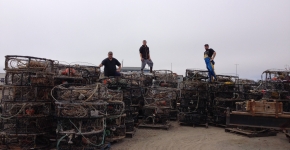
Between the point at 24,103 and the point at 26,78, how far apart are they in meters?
0.68

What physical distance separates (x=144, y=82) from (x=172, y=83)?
1.50m

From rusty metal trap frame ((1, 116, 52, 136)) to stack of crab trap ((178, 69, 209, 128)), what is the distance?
20.4ft

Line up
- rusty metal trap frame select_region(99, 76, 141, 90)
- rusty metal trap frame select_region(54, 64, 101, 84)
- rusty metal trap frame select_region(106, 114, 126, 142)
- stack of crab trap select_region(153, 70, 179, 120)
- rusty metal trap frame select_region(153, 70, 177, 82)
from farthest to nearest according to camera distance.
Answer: rusty metal trap frame select_region(153, 70, 177, 82)
stack of crab trap select_region(153, 70, 179, 120)
rusty metal trap frame select_region(99, 76, 141, 90)
rusty metal trap frame select_region(106, 114, 126, 142)
rusty metal trap frame select_region(54, 64, 101, 84)

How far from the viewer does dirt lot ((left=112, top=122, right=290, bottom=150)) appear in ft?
26.4

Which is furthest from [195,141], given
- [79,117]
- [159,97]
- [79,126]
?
[79,117]

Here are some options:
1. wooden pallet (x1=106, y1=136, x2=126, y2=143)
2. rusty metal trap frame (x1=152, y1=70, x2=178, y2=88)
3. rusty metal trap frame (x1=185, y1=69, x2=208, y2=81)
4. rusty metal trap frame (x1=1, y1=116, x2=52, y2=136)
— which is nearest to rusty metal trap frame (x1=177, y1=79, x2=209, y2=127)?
rusty metal trap frame (x1=185, y1=69, x2=208, y2=81)

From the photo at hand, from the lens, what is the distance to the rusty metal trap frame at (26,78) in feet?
22.6

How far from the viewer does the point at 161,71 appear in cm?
1369

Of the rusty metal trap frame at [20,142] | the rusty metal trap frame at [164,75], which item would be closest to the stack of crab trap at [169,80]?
the rusty metal trap frame at [164,75]

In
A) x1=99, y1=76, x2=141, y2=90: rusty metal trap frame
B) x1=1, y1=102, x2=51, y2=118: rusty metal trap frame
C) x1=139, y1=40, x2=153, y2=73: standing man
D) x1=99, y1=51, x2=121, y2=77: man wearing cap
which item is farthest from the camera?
x1=139, y1=40, x2=153, y2=73: standing man

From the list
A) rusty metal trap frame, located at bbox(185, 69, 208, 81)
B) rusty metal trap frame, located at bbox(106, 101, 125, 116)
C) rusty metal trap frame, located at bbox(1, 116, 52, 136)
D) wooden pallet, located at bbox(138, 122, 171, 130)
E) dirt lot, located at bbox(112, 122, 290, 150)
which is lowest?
dirt lot, located at bbox(112, 122, 290, 150)

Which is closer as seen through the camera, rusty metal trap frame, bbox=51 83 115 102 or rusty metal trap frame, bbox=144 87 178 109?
rusty metal trap frame, bbox=51 83 115 102

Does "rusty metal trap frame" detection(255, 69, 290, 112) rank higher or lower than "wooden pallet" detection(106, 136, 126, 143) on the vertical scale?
higher

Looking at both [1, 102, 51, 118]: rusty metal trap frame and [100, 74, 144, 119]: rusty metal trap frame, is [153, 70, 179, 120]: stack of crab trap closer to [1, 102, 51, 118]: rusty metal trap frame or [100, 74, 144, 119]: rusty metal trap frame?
[100, 74, 144, 119]: rusty metal trap frame
